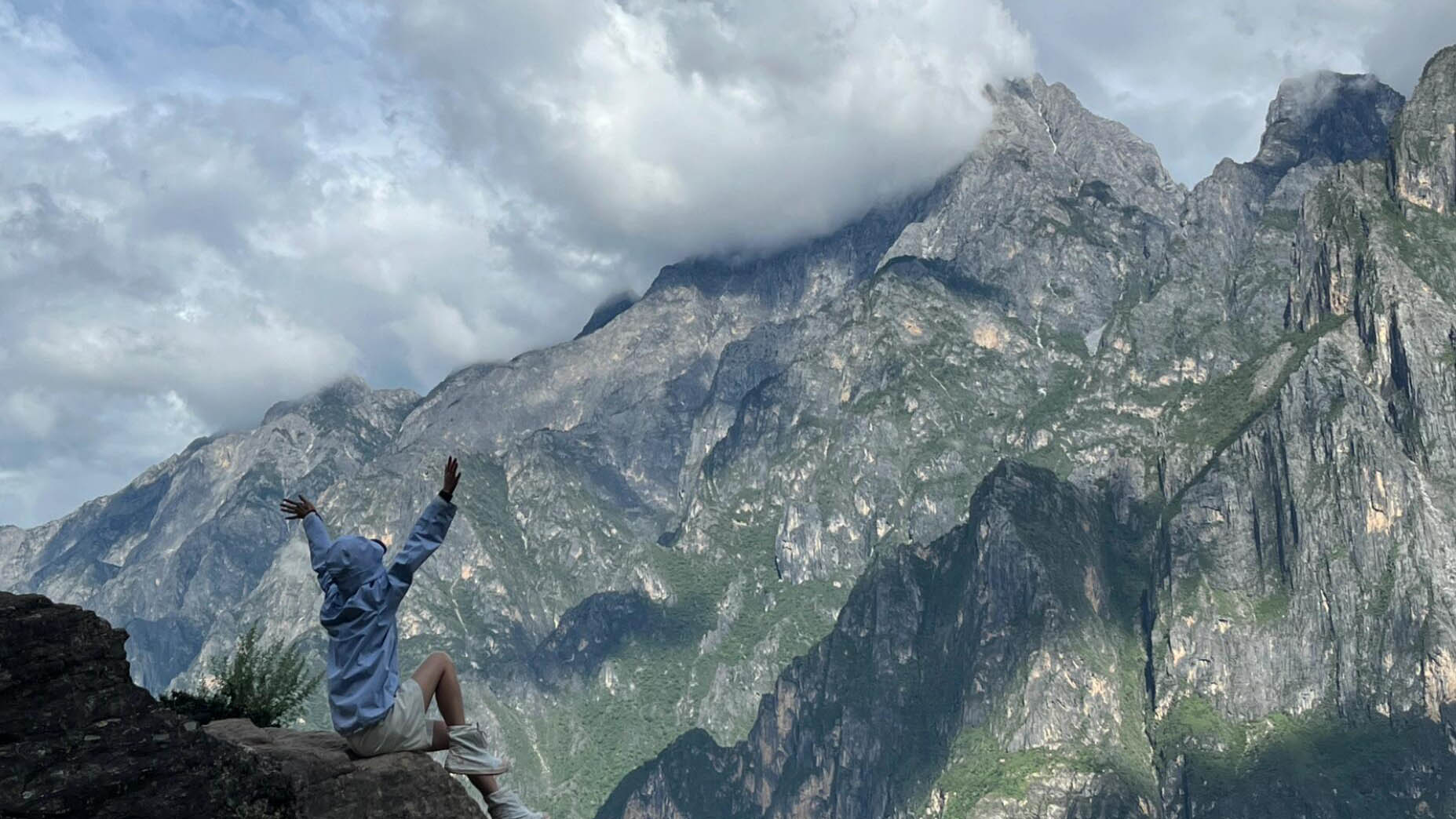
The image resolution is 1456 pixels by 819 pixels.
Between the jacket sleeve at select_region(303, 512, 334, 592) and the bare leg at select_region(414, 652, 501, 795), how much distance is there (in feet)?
5.84

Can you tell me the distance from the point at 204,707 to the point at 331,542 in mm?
9149

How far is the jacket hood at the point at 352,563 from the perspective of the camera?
17.2 meters

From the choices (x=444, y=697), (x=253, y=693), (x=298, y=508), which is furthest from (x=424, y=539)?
(x=253, y=693)

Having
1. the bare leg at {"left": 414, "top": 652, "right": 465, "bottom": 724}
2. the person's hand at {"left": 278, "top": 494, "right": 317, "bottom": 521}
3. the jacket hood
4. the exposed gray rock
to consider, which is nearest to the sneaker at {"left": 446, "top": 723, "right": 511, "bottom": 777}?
the bare leg at {"left": 414, "top": 652, "right": 465, "bottom": 724}

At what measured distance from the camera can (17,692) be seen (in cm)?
1625

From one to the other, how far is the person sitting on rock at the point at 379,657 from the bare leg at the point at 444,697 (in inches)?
0.8

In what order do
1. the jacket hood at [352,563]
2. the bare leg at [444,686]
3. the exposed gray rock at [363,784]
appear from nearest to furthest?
the jacket hood at [352,563], the exposed gray rock at [363,784], the bare leg at [444,686]

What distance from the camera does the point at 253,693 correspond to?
25547 mm

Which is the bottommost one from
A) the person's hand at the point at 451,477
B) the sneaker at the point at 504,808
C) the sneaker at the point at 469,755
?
the sneaker at the point at 504,808

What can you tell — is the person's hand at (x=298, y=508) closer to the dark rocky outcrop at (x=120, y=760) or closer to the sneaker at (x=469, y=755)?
the dark rocky outcrop at (x=120, y=760)

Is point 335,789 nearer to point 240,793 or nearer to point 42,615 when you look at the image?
point 240,793

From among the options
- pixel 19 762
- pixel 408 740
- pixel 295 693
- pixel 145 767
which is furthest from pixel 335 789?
pixel 295 693

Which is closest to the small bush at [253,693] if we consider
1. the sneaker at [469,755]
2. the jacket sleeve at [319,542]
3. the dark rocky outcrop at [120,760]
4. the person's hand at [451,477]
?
the dark rocky outcrop at [120,760]

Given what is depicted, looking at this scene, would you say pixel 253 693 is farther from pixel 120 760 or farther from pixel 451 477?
pixel 451 477
